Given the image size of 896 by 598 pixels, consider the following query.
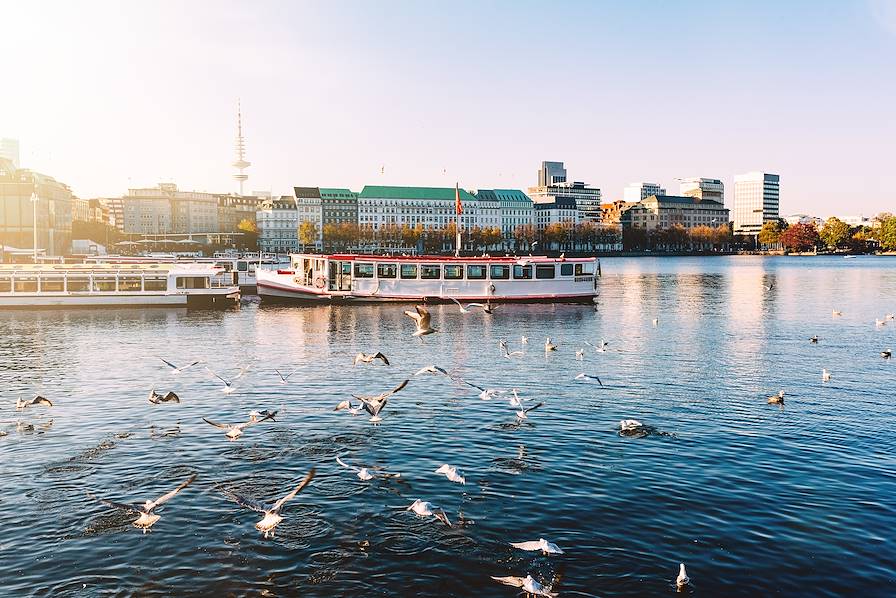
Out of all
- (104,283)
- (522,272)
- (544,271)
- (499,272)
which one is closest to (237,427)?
(104,283)

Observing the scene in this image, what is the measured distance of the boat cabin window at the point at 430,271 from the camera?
81250 mm

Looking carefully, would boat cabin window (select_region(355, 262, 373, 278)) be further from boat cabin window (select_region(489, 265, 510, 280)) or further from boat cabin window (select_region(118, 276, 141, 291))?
boat cabin window (select_region(118, 276, 141, 291))

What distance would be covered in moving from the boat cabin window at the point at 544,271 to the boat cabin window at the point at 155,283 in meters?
38.4

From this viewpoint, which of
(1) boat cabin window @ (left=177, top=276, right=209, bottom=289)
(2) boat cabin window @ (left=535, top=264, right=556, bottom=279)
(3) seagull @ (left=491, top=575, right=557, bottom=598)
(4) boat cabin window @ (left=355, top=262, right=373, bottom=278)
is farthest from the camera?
(2) boat cabin window @ (left=535, top=264, right=556, bottom=279)

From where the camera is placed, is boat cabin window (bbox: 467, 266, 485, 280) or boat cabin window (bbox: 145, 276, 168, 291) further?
boat cabin window (bbox: 467, 266, 485, 280)

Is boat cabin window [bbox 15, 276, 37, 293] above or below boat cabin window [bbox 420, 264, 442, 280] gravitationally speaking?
below

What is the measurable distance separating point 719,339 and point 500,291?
1206 inches

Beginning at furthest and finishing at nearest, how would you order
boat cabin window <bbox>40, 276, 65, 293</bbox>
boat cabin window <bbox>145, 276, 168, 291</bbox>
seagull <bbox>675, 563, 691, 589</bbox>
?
1. boat cabin window <bbox>145, 276, 168, 291</bbox>
2. boat cabin window <bbox>40, 276, 65, 293</bbox>
3. seagull <bbox>675, 563, 691, 589</bbox>

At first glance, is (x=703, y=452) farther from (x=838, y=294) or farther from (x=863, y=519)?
(x=838, y=294)

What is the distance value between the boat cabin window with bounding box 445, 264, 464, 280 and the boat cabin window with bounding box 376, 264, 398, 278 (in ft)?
17.8

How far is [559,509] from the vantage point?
20.3 metres

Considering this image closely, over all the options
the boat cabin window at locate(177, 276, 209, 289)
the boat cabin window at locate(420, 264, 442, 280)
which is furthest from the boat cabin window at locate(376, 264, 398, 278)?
the boat cabin window at locate(177, 276, 209, 289)

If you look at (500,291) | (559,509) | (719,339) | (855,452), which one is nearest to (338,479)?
(559,509)

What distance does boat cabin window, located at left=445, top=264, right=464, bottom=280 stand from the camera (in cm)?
8144
